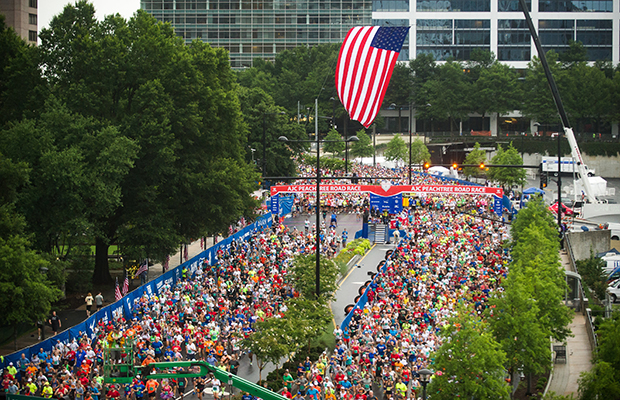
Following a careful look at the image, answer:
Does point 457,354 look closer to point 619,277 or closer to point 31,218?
point 31,218

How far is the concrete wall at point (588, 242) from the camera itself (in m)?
52.3

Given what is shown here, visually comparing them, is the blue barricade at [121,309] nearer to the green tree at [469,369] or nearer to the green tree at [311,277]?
the green tree at [311,277]

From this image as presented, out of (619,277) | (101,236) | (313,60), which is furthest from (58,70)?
(313,60)

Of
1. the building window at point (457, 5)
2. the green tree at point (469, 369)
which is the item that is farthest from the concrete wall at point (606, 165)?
the green tree at point (469, 369)

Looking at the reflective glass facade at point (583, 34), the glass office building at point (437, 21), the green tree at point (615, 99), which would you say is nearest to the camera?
the green tree at point (615, 99)

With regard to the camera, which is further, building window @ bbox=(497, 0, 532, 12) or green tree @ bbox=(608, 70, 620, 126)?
building window @ bbox=(497, 0, 532, 12)

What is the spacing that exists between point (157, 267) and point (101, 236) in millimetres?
8974

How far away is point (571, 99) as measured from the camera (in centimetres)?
11825

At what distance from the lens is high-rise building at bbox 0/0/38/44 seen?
90.9m

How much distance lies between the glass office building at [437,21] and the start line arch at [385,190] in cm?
8657

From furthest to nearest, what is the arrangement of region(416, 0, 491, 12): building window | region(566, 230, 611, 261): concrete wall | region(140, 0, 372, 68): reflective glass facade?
region(140, 0, 372, 68): reflective glass facade < region(416, 0, 491, 12): building window < region(566, 230, 611, 261): concrete wall

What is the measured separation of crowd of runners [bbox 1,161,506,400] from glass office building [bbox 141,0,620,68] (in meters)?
94.1

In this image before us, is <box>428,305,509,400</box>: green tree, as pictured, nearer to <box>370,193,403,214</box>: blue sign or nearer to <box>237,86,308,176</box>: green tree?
<box>370,193,403,214</box>: blue sign

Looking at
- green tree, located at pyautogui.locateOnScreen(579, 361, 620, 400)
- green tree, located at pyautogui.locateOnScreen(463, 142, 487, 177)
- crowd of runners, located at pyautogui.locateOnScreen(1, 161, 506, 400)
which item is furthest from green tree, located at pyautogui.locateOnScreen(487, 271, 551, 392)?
green tree, located at pyautogui.locateOnScreen(463, 142, 487, 177)
